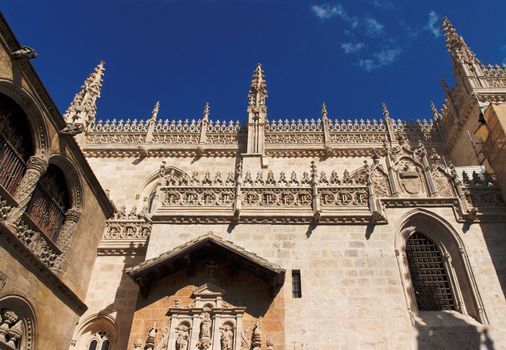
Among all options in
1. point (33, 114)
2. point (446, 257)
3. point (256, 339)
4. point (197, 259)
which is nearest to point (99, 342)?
point (197, 259)

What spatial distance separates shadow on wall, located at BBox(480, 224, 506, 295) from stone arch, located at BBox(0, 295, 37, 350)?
534 inches

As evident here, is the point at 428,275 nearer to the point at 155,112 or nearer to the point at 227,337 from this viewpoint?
the point at 227,337

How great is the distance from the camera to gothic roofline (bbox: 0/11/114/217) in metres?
9.63

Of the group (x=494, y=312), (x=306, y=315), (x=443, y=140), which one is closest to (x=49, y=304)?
(x=306, y=315)

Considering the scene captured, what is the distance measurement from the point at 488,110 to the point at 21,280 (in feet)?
56.9

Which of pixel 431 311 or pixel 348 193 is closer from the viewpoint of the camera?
pixel 431 311

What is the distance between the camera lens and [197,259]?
39.8 feet

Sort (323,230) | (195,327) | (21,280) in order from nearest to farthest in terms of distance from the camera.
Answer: (21,280), (195,327), (323,230)

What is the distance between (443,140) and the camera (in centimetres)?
2256

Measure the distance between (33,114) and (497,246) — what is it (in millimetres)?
14873

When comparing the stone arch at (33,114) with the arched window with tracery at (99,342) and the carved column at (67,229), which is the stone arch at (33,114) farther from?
the arched window with tracery at (99,342)

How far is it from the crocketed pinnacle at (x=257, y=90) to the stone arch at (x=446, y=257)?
43.8 ft

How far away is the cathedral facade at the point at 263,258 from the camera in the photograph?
10.5 m

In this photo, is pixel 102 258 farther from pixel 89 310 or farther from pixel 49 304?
pixel 49 304
